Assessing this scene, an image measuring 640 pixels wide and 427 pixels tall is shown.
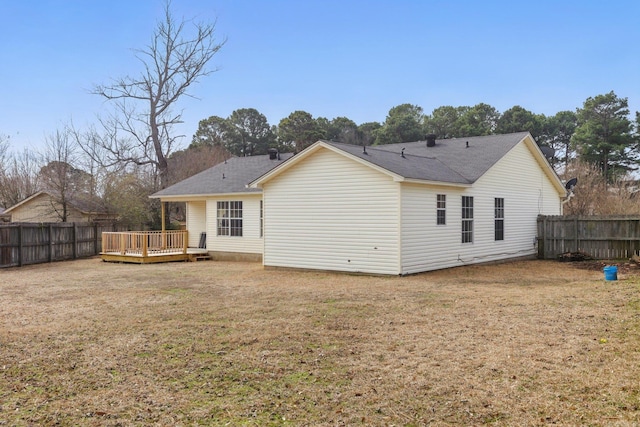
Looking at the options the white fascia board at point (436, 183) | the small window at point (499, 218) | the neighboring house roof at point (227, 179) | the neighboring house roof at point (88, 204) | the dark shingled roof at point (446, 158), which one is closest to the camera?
the white fascia board at point (436, 183)

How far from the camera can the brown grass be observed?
4.57 metres

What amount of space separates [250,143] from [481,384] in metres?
49.3

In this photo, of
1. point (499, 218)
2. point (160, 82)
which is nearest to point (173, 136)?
point (160, 82)

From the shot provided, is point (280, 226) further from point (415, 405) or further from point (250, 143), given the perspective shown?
point (250, 143)

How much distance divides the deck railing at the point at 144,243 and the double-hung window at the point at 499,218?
38.0ft

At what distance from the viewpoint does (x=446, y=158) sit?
18172mm

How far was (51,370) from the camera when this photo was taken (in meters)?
5.87

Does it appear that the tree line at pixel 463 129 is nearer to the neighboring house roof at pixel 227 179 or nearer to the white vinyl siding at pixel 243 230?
the neighboring house roof at pixel 227 179

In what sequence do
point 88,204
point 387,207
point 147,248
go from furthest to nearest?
point 88,204 → point 147,248 → point 387,207

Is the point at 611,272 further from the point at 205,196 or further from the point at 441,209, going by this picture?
the point at 205,196

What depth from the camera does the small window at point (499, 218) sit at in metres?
17.5

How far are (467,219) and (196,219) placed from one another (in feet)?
36.9

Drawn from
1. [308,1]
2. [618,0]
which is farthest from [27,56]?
[618,0]

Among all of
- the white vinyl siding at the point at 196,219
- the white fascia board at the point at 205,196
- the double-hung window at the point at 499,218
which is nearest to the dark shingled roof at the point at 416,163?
the white fascia board at the point at 205,196
